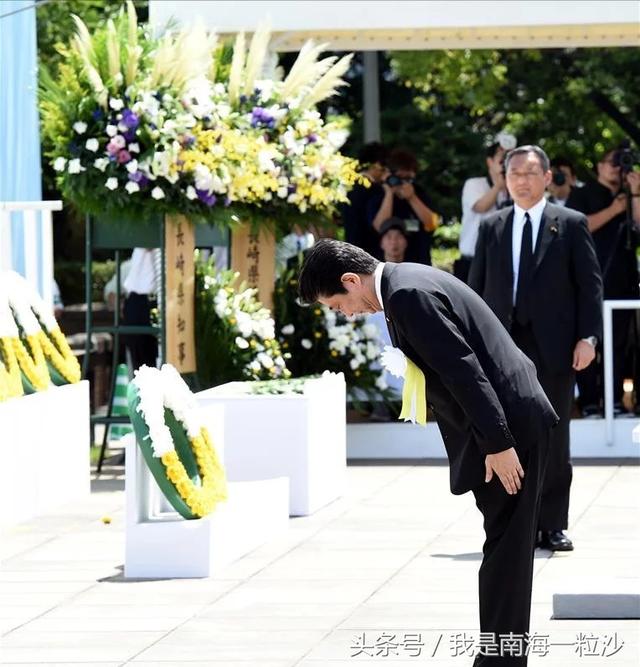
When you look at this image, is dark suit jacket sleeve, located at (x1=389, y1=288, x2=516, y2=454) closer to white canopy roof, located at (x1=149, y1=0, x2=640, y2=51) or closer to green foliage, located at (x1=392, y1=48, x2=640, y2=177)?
white canopy roof, located at (x1=149, y1=0, x2=640, y2=51)

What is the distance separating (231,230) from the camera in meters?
11.7

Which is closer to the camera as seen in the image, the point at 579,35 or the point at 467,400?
the point at 467,400

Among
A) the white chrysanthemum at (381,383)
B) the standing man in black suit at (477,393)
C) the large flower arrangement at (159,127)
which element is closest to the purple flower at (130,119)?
the large flower arrangement at (159,127)

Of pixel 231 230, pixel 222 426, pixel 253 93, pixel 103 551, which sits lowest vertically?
pixel 103 551

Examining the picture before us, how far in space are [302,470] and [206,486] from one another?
1.62 metres

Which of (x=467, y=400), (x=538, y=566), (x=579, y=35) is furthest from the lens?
(x=579, y=35)

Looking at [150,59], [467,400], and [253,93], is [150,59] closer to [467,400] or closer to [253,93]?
[253,93]

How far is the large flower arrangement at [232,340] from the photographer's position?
1092 centimetres

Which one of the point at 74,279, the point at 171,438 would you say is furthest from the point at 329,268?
the point at 74,279

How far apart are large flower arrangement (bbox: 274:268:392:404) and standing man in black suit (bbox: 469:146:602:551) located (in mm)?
3149

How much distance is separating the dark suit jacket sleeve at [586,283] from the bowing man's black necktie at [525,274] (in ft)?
0.69

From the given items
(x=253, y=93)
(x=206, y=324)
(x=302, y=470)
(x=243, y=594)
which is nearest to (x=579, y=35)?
(x=253, y=93)

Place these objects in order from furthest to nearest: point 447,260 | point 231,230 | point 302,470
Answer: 1. point 447,260
2. point 231,230
3. point 302,470

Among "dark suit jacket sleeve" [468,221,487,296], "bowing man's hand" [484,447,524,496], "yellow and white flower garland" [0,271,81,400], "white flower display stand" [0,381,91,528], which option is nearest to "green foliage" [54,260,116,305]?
"white flower display stand" [0,381,91,528]
